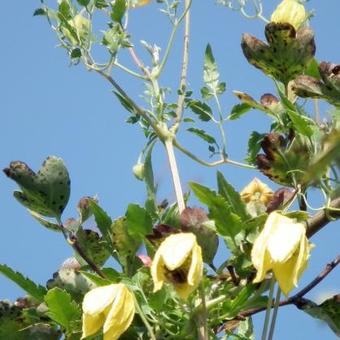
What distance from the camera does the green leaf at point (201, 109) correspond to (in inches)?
45.1

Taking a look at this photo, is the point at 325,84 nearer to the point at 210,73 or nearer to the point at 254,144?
the point at 254,144

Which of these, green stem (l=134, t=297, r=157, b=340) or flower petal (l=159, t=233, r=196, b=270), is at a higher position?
flower petal (l=159, t=233, r=196, b=270)

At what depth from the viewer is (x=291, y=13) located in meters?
1.08

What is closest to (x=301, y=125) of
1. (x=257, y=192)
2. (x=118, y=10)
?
(x=257, y=192)

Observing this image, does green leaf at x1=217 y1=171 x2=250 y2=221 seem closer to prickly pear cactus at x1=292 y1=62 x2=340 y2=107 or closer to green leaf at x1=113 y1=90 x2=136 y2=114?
prickly pear cactus at x1=292 y1=62 x2=340 y2=107

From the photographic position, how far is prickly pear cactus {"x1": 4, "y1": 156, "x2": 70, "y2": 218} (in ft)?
3.07

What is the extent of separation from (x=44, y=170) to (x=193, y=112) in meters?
0.30

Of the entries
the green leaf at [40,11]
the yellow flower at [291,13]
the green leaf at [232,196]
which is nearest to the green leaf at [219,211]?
the green leaf at [232,196]

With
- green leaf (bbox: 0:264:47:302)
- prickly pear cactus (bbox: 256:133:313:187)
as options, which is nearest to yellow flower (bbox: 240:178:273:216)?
prickly pear cactus (bbox: 256:133:313:187)

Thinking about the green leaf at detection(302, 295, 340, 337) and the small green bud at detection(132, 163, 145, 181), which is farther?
the small green bud at detection(132, 163, 145, 181)

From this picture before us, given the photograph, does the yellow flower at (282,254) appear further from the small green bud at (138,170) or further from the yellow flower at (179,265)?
the small green bud at (138,170)

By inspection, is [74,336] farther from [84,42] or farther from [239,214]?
[84,42]

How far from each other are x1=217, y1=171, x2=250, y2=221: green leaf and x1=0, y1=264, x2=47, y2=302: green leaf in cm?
27

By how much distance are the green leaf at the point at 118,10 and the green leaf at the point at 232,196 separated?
1.19ft
